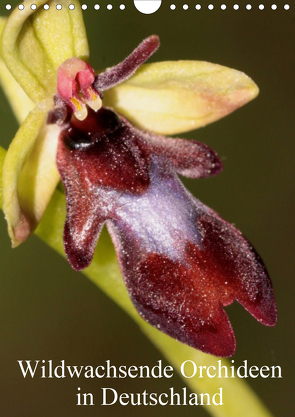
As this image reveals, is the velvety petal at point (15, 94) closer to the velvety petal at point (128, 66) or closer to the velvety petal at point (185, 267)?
the velvety petal at point (128, 66)

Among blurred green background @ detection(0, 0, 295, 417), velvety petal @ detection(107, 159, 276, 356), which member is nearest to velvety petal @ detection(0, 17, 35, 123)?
velvety petal @ detection(107, 159, 276, 356)

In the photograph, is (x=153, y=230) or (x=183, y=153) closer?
(x=153, y=230)

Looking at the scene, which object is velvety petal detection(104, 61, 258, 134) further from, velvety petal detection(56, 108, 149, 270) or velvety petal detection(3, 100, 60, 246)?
velvety petal detection(3, 100, 60, 246)

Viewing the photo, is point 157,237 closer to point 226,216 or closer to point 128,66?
point 128,66

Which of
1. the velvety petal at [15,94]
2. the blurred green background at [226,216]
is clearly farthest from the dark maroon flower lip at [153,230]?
the blurred green background at [226,216]

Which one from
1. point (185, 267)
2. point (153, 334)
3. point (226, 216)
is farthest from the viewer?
point (226, 216)

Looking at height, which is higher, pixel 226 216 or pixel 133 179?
pixel 133 179

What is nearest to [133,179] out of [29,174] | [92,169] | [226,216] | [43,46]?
[92,169]
